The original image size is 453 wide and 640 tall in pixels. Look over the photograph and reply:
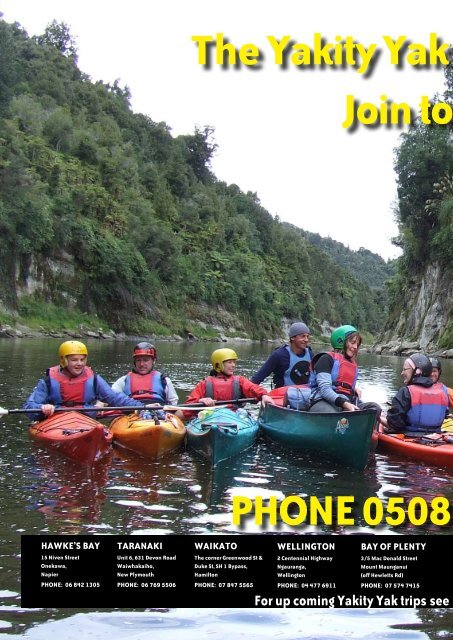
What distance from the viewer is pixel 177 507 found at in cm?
594

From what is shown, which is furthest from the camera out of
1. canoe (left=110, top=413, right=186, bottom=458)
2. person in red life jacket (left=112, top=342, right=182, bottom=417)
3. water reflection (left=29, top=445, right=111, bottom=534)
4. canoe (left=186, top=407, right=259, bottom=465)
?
person in red life jacket (left=112, top=342, right=182, bottom=417)

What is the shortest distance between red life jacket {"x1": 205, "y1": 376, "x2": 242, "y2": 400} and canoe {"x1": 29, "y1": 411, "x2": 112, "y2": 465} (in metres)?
2.01

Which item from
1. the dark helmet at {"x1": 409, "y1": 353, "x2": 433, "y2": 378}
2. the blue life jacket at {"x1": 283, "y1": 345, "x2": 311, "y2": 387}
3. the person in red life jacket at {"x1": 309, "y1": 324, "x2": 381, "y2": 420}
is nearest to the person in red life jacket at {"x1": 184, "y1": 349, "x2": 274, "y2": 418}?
the blue life jacket at {"x1": 283, "y1": 345, "x2": 311, "y2": 387}

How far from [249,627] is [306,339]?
6.71 meters

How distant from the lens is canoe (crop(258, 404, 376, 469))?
7.52m

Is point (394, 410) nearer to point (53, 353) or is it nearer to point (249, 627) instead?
point (249, 627)

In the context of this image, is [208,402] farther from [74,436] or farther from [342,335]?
[74,436]

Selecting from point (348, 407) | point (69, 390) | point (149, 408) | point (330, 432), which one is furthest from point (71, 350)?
point (348, 407)

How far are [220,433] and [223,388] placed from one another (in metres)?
2.15

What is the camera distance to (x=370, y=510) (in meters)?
6.10

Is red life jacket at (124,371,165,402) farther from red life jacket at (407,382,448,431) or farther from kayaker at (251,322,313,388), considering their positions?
red life jacket at (407,382,448,431)

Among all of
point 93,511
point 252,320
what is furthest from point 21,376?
point 252,320

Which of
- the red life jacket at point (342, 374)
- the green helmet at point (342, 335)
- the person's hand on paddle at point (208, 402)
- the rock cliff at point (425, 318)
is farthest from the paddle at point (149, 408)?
the rock cliff at point (425, 318)

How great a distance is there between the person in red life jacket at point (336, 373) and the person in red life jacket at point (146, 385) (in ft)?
6.85
